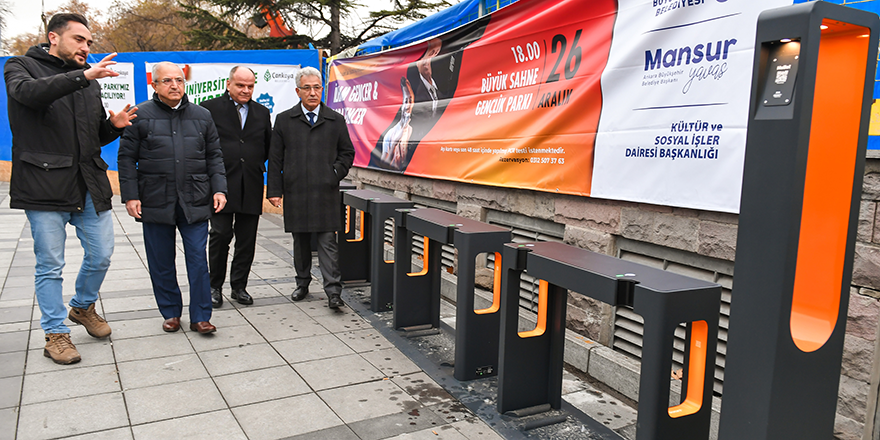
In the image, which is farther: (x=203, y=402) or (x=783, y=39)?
(x=203, y=402)

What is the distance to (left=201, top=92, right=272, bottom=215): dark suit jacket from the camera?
16.3 ft

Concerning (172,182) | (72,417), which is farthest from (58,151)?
(72,417)

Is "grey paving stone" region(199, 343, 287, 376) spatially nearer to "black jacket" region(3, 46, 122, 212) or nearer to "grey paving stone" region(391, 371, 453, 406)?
"grey paving stone" region(391, 371, 453, 406)

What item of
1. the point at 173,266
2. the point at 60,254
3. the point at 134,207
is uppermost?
the point at 134,207

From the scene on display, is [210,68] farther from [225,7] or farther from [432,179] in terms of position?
[225,7]

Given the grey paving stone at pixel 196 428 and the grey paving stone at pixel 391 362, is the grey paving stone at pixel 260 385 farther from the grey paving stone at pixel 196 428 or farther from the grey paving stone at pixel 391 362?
the grey paving stone at pixel 391 362

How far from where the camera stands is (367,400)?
3393 mm

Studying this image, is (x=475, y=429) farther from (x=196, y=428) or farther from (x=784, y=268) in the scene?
(x=784, y=268)

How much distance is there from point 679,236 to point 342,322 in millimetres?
2636

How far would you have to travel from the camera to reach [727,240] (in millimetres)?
3135


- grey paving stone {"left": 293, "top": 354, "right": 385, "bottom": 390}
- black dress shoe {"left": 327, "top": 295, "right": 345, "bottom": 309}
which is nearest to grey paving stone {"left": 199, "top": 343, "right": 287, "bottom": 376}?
grey paving stone {"left": 293, "top": 354, "right": 385, "bottom": 390}

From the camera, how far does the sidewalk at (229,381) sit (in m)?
3.03

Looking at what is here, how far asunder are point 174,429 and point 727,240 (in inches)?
116

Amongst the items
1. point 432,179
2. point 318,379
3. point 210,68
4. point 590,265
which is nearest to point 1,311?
point 318,379
